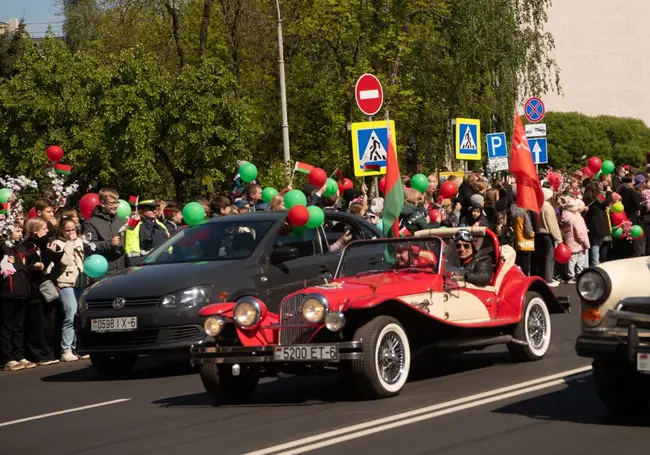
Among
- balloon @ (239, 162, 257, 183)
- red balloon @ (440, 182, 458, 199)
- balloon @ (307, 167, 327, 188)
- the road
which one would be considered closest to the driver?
the road

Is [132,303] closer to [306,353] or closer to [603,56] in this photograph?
[306,353]

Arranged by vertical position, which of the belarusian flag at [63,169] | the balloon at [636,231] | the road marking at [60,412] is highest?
the belarusian flag at [63,169]

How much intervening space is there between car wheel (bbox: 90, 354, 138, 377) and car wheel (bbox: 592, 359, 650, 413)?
668 cm

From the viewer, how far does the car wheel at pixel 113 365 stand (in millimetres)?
14688

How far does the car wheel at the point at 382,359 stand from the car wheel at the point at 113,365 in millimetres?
4460

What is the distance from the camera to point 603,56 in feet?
267

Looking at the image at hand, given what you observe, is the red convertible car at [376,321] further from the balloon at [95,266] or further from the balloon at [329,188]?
the balloon at [329,188]

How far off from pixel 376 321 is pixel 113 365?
16.0ft

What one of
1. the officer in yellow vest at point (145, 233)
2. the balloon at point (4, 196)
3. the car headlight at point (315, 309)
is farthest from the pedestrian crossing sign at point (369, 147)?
the car headlight at point (315, 309)

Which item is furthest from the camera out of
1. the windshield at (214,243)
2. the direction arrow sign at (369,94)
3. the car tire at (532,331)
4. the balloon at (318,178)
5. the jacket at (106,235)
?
the direction arrow sign at (369,94)

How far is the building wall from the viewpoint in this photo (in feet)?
265

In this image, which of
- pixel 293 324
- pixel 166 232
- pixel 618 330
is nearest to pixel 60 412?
pixel 293 324

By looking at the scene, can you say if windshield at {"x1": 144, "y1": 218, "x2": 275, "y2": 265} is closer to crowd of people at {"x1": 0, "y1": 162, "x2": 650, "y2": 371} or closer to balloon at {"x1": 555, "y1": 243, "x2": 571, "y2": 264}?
crowd of people at {"x1": 0, "y1": 162, "x2": 650, "y2": 371}

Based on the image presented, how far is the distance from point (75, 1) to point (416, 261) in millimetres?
92897
